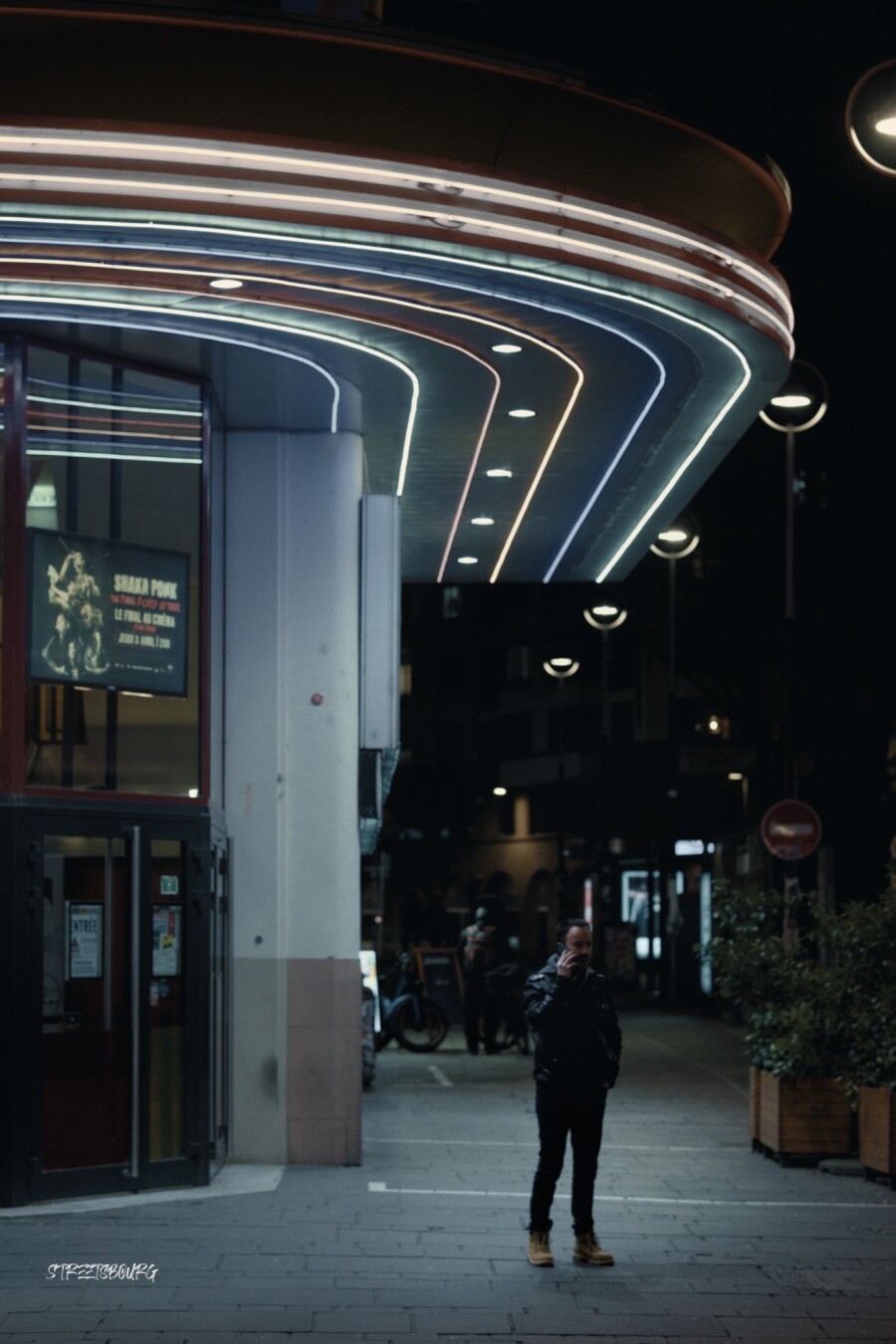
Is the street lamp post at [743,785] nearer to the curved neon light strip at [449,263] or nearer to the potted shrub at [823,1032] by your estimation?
the potted shrub at [823,1032]

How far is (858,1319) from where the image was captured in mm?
8750

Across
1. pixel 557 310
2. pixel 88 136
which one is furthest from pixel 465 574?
pixel 88 136

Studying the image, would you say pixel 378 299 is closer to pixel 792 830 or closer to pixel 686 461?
pixel 686 461

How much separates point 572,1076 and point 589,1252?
2.98 feet

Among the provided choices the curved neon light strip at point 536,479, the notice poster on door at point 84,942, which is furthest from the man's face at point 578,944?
the curved neon light strip at point 536,479

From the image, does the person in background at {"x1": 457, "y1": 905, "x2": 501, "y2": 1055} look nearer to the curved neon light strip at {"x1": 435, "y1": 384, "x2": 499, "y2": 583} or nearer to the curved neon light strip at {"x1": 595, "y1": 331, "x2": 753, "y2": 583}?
the curved neon light strip at {"x1": 435, "y1": 384, "x2": 499, "y2": 583}

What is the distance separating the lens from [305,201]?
10.4m

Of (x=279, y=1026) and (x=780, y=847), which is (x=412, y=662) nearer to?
(x=780, y=847)

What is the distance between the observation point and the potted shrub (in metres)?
13.8

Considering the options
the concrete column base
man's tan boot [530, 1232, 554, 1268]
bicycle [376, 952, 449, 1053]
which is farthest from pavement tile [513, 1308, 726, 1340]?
bicycle [376, 952, 449, 1053]

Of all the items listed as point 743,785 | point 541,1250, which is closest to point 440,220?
point 541,1250

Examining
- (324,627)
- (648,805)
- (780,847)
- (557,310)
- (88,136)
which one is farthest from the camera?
(648,805)

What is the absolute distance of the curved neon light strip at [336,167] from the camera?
1005cm

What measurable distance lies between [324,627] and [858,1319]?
670 cm
